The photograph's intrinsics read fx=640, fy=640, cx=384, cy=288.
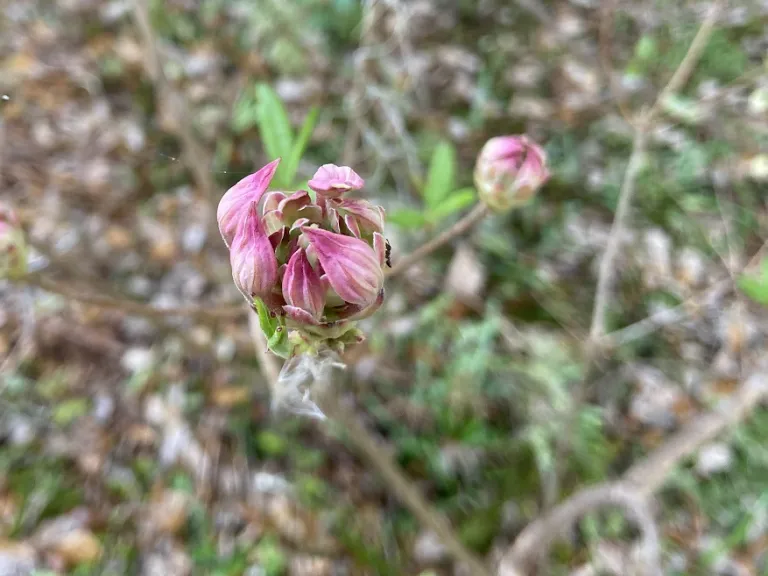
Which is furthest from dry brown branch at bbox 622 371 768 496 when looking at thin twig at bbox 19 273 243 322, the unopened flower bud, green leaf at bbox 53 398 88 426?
green leaf at bbox 53 398 88 426

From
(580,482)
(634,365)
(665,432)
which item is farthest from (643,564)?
(634,365)

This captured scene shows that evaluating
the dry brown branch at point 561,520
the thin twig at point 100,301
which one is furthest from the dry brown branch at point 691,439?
the thin twig at point 100,301

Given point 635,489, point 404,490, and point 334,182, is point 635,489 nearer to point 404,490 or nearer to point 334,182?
point 404,490

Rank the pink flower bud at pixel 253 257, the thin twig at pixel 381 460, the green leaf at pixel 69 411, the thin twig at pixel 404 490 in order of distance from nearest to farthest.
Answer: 1. the pink flower bud at pixel 253 257
2. the thin twig at pixel 381 460
3. the thin twig at pixel 404 490
4. the green leaf at pixel 69 411

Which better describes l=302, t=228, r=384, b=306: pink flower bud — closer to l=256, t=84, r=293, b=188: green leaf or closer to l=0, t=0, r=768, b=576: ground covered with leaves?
l=256, t=84, r=293, b=188: green leaf

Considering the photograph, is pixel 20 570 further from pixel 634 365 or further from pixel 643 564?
pixel 634 365

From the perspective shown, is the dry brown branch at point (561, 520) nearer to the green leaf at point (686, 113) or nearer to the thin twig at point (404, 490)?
the thin twig at point (404, 490)
